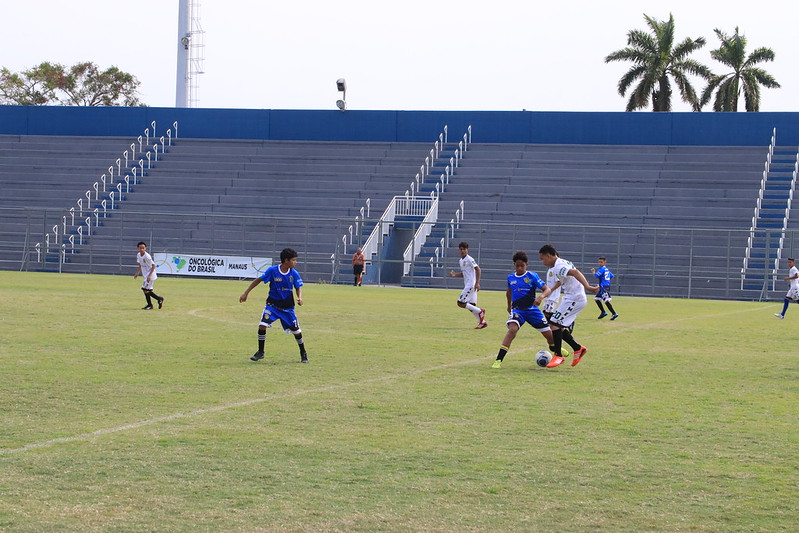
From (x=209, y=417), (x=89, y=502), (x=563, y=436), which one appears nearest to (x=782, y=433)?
(x=563, y=436)

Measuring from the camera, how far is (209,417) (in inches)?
414

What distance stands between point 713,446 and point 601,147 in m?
46.3

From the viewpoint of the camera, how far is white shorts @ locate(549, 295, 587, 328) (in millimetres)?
16078

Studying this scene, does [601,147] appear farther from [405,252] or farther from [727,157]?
[405,252]

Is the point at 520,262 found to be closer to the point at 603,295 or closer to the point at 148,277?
the point at 148,277

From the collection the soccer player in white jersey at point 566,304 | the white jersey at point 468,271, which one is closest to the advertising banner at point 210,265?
the white jersey at point 468,271

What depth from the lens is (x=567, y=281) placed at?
16.4 meters

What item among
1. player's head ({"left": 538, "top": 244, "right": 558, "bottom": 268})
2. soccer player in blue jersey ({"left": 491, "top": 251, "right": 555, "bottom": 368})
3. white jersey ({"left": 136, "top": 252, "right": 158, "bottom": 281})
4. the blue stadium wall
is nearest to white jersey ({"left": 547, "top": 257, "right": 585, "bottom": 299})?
player's head ({"left": 538, "top": 244, "right": 558, "bottom": 268})

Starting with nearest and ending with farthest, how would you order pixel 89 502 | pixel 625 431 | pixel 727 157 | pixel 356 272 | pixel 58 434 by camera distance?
pixel 89 502 < pixel 58 434 < pixel 625 431 < pixel 356 272 < pixel 727 157

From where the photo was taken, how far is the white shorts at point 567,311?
1608 centimetres

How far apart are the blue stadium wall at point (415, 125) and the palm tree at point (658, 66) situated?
1649 centimetres

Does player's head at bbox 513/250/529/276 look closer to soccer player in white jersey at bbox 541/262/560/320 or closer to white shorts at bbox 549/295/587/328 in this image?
soccer player in white jersey at bbox 541/262/560/320

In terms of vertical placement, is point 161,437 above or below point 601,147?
below

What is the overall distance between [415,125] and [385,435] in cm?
4807
